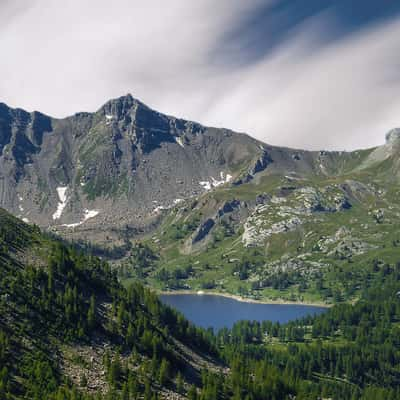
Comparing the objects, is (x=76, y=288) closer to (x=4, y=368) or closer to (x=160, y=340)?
(x=160, y=340)

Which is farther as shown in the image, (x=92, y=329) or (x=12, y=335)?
(x=92, y=329)

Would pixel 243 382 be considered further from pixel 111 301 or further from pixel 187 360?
pixel 111 301

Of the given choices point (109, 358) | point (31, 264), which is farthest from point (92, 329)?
point (31, 264)

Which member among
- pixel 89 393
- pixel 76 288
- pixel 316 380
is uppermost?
pixel 76 288

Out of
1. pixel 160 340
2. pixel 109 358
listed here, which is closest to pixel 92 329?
pixel 109 358

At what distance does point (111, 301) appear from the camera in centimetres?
12875

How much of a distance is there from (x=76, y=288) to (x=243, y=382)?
150ft

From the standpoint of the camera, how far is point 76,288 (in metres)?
123

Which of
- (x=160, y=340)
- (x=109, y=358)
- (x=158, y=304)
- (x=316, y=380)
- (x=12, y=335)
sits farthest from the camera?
(x=316, y=380)

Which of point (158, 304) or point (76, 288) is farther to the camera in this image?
point (158, 304)

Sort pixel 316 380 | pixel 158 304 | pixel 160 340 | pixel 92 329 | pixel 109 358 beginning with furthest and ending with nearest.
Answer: pixel 316 380 → pixel 158 304 → pixel 160 340 → pixel 92 329 → pixel 109 358

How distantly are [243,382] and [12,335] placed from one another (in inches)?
2037

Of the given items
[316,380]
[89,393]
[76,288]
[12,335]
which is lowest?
[316,380]

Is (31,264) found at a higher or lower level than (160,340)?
higher
